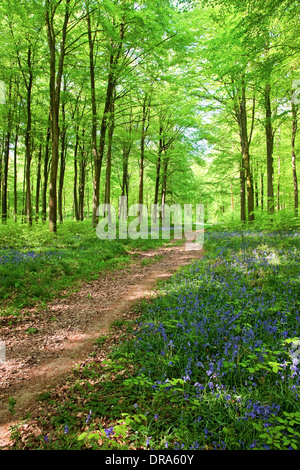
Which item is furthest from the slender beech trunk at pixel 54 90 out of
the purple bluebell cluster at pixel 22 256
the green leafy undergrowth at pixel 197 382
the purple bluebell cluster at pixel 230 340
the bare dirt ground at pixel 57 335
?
the green leafy undergrowth at pixel 197 382

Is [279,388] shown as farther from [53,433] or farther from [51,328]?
[51,328]

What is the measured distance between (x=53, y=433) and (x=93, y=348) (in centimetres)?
184

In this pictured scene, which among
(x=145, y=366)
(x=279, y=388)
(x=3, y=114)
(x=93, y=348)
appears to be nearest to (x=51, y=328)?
(x=93, y=348)

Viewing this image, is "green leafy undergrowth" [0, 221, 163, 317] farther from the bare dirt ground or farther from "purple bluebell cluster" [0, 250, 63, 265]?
the bare dirt ground

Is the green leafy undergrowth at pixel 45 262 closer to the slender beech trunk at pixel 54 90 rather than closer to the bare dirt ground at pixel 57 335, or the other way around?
the bare dirt ground at pixel 57 335

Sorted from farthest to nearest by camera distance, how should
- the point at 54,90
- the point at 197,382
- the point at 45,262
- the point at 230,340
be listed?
the point at 54,90
the point at 45,262
the point at 230,340
the point at 197,382

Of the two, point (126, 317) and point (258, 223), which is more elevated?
point (258, 223)

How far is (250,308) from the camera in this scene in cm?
475

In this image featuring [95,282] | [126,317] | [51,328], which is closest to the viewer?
[51,328]

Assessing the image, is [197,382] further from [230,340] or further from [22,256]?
[22,256]

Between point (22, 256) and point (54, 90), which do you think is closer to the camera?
point (22, 256)

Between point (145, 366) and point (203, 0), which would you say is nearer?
point (145, 366)

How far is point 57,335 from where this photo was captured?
503cm

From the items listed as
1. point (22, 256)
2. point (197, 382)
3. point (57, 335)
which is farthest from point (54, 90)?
A: point (197, 382)
